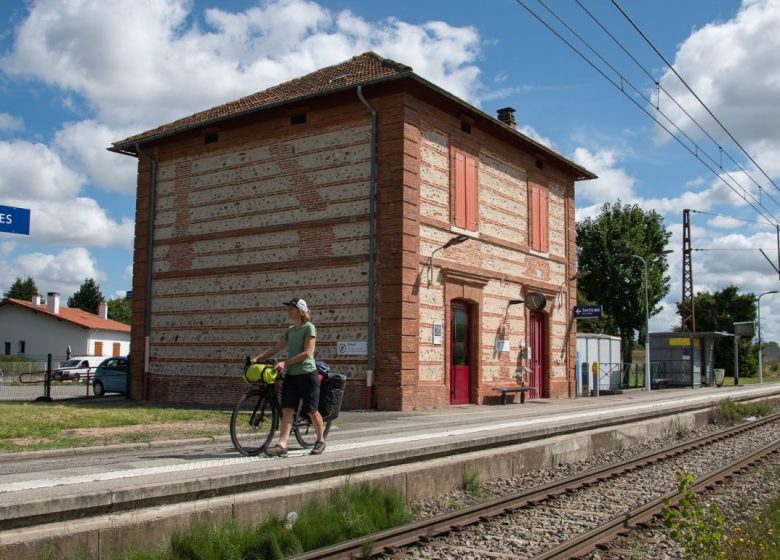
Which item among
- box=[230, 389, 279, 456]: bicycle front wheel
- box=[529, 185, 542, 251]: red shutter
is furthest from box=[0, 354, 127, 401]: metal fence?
box=[230, 389, 279, 456]: bicycle front wheel

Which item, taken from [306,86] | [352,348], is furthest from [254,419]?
[306,86]

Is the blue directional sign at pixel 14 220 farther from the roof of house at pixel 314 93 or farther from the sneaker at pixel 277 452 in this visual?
the roof of house at pixel 314 93

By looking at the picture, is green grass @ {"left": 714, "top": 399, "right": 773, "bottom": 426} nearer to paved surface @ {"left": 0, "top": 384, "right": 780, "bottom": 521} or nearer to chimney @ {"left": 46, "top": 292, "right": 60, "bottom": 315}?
paved surface @ {"left": 0, "top": 384, "right": 780, "bottom": 521}

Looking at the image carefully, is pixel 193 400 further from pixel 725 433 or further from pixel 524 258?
pixel 725 433

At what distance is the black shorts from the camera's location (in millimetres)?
8430

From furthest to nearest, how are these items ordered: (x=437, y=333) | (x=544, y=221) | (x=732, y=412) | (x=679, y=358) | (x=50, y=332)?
1. (x=50, y=332)
2. (x=679, y=358)
3. (x=544, y=221)
4. (x=732, y=412)
5. (x=437, y=333)

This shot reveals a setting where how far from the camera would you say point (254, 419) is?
8.55m

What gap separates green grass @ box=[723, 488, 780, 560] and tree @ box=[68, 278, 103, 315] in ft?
310

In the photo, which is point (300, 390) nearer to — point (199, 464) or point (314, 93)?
point (199, 464)

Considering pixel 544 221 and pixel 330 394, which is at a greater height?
pixel 544 221

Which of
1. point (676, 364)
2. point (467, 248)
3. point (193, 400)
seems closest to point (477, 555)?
point (467, 248)

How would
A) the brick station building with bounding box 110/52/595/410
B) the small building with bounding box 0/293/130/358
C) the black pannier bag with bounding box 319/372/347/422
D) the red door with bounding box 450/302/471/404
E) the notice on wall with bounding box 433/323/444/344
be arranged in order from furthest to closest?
the small building with bounding box 0/293/130/358, the red door with bounding box 450/302/471/404, the notice on wall with bounding box 433/323/444/344, the brick station building with bounding box 110/52/595/410, the black pannier bag with bounding box 319/372/347/422

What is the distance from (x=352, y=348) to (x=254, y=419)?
10057 mm

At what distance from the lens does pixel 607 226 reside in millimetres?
50875
